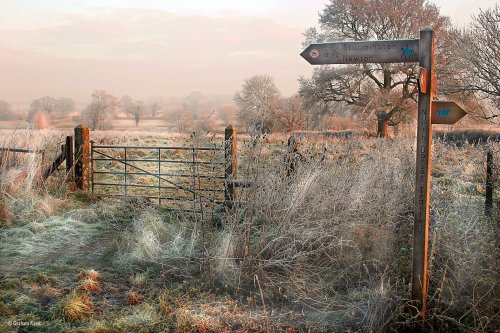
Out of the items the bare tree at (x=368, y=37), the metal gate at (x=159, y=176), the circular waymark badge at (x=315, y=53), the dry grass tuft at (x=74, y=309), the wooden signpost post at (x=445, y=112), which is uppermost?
the bare tree at (x=368, y=37)

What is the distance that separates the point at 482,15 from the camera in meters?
21.5

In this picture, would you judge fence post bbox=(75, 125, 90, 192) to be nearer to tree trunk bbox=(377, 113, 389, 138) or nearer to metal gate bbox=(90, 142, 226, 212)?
metal gate bbox=(90, 142, 226, 212)

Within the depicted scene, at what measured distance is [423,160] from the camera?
14.9ft

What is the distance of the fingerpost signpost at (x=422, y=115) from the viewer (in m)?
4.51

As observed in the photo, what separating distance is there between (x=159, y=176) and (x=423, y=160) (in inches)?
258

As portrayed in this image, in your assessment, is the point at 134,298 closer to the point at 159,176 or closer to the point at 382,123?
the point at 159,176

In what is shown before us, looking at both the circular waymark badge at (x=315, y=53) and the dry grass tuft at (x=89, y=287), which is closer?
the circular waymark badge at (x=315, y=53)

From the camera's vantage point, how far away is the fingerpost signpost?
4.51m

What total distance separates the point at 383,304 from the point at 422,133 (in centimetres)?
167

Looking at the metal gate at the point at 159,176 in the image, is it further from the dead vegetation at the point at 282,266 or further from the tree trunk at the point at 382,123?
the tree trunk at the point at 382,123

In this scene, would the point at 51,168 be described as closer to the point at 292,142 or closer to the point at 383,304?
the point at 292,142

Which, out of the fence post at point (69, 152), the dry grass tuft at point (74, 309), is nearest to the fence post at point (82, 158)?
the fence post at point (69, 152)

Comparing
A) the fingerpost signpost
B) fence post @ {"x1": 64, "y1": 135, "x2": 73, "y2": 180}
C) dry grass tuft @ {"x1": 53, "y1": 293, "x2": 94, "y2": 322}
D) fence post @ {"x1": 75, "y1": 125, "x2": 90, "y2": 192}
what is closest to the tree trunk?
fence post @ {"x1": 75, "y1": 125, "x2": 90, "y2": 192}

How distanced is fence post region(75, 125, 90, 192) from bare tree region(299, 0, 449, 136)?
17.9 metres
